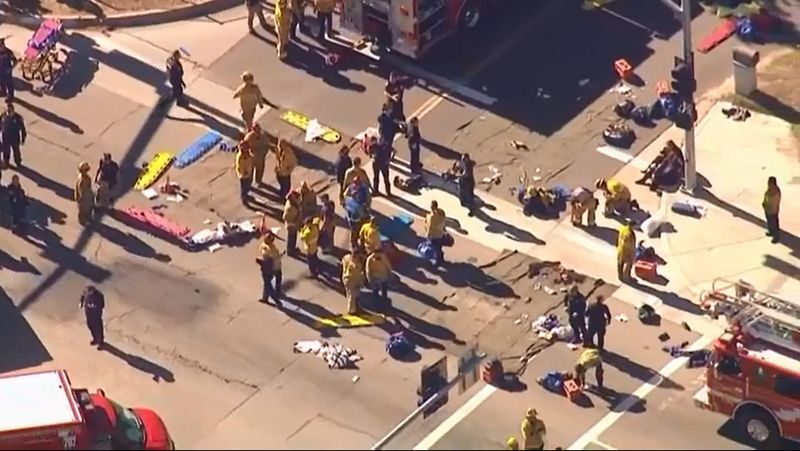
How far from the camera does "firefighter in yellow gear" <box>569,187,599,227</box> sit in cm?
5050

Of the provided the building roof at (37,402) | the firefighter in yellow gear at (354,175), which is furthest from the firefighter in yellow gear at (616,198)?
the building roof at (37,402)

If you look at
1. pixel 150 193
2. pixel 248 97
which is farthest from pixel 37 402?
pixel 248 97

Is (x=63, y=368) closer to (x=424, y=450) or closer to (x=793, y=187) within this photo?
(x=424, y=450)

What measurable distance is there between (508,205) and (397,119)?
305 cm

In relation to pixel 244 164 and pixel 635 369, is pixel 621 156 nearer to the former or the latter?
pixel 635 369

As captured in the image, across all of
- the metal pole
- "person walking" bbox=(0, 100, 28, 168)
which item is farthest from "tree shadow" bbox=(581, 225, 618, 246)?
"person walking" bbox=(0, 100, 28, 168)

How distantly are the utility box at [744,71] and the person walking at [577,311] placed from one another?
28.8 feet

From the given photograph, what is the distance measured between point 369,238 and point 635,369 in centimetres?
523

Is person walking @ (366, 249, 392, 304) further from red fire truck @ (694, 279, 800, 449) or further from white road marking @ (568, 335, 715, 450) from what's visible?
red fire truck @ (694, 279, 800, 449)

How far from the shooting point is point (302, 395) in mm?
46375

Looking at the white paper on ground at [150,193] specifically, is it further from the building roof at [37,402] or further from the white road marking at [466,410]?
the white road marking at [466,410]

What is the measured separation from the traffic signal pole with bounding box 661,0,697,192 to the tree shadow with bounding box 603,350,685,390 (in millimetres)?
5441

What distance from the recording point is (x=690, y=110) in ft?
164

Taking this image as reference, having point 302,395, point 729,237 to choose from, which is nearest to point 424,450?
point 302,395
